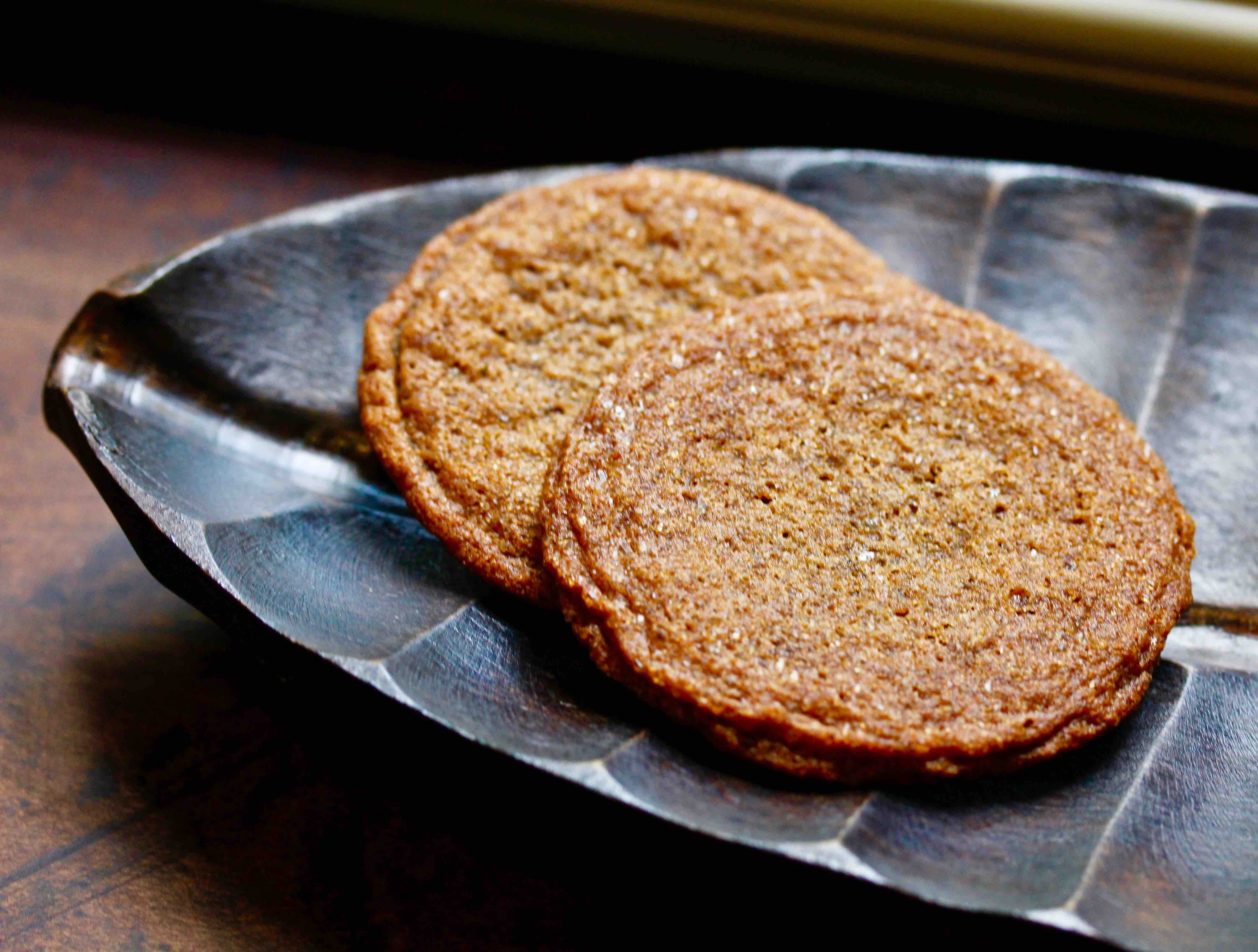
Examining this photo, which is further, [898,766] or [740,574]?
[740,574]

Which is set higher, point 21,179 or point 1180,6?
point 1180,6

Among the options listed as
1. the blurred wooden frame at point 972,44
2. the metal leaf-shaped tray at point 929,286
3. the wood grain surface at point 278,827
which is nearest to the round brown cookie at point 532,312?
the metal leaf-shaped tray at point 929,286

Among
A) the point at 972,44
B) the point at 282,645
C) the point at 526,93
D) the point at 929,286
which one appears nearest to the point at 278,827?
the point at 282,645

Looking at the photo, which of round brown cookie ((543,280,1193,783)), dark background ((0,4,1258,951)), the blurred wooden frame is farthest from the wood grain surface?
the blurred wooden frame

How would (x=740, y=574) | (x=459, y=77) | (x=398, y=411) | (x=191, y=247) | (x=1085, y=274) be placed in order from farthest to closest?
(x=459, y=77) → (x=1085, y=274) → (x=191, y=247) → (x=398, y=411) → (x=740, y=574)

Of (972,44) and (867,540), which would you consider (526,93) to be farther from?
(867,540)

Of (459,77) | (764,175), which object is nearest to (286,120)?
(459,77)

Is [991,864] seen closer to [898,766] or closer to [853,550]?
[898,766]

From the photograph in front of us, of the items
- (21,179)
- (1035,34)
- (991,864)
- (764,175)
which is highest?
(1035,34)
